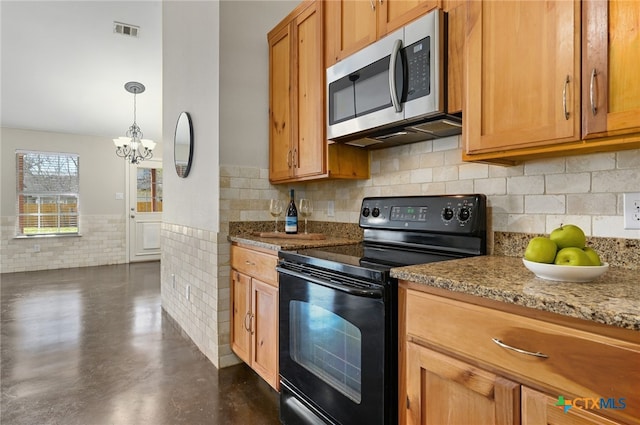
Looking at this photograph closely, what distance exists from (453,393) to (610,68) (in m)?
1.02

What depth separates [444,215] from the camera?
1627mm

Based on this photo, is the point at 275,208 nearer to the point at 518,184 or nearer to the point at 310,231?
the point at 310,231

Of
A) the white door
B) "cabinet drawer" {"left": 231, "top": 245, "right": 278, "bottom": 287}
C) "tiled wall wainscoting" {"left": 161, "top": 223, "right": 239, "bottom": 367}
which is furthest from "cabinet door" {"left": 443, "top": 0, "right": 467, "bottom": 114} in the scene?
the white door

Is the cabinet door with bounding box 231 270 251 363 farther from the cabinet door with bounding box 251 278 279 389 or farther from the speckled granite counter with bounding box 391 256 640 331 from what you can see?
the speckled granite counter with bounding box 391 256 640 331

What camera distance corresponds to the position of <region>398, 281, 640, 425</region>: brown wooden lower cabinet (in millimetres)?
727

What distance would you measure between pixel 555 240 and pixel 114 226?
7.32 m

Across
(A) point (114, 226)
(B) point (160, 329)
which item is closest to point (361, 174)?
(B) point (160, 329)

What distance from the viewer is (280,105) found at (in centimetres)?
250

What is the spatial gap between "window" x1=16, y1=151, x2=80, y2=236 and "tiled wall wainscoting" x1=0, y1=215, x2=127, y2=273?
0.50ft

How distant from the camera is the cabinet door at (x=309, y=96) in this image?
2100 mm

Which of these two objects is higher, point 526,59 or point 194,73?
point 194,73

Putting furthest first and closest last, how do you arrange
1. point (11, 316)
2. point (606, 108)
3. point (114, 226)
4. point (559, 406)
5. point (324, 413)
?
1. point (114, 226)
2. point (11, 316)
3. point (324, 413)
4. point (606, 108)
5. point (559, 406)

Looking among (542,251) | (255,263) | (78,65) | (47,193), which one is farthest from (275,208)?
(47,193)

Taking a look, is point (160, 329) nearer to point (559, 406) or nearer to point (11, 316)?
point (11, 316)
